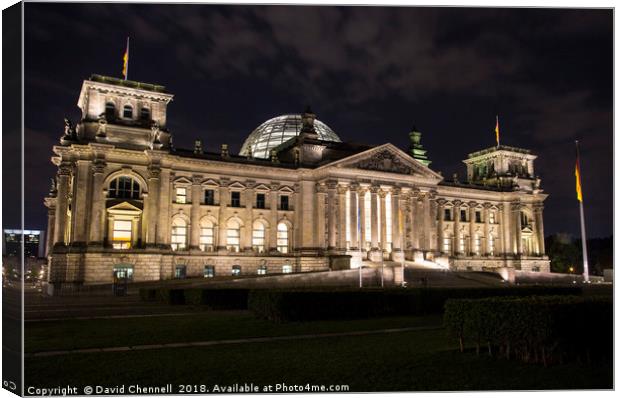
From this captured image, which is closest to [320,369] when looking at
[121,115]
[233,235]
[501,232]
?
[121,115]

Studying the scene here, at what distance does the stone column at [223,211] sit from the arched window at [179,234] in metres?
4.00

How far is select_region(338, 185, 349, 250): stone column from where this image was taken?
69.2 m

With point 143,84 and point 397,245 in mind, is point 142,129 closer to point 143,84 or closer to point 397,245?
point 143,84

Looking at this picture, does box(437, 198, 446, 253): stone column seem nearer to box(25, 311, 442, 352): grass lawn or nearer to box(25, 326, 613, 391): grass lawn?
box(25, 311, 442, 352): grass lawn

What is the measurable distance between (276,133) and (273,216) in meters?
22.1

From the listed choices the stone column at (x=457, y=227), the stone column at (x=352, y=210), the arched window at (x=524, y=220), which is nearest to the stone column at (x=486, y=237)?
the stone column at (x=457, y=227)

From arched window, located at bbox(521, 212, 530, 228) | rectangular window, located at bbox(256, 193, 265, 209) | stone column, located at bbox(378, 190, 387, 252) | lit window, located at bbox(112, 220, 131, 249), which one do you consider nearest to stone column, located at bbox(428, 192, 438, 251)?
stone column, located at bbox(378, 190, 387, 252)

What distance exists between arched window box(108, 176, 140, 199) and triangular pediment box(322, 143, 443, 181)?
22.6 m

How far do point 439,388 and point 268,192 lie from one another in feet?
191

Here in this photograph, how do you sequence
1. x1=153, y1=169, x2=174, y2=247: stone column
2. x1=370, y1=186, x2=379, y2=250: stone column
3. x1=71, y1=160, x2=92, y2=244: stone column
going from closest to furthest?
x1=71, y1=160, x2=92, y2=244: stone column < x1=153, y1=169, x2=174, y2=247: stone column < x1=370, y1=186, x2=379, y2=250: stone column

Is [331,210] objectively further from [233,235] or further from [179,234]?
[179,234]

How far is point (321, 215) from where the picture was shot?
69125mm

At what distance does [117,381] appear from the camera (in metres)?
12.1

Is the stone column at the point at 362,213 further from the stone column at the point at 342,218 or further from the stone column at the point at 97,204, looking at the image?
the stone column at the point at 97,204
